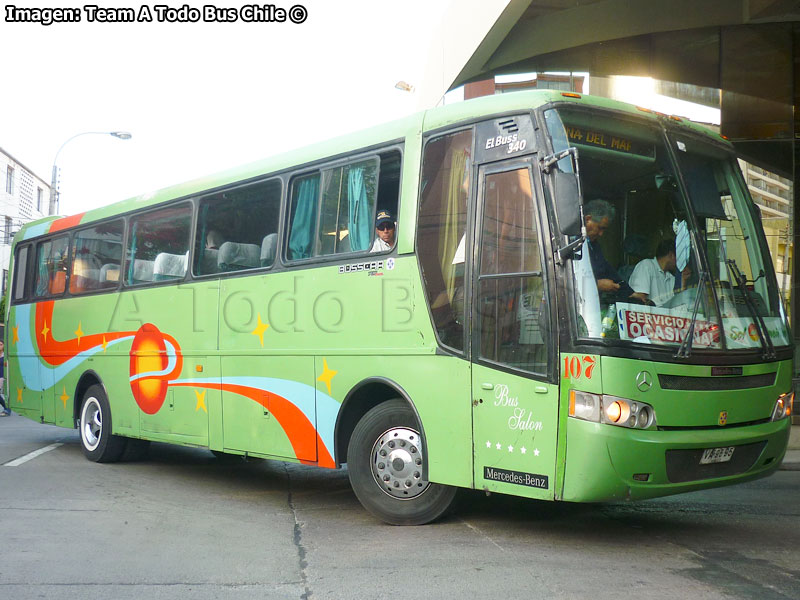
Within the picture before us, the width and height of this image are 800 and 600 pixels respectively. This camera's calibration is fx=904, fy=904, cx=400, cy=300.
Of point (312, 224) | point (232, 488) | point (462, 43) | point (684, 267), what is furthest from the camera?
point (462, 43)

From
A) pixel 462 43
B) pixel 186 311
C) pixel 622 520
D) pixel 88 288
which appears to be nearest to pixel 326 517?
pixel 622 520

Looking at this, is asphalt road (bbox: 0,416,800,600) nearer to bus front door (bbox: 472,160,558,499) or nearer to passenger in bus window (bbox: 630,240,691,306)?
bus front door (bbox: 472,160,558,499)

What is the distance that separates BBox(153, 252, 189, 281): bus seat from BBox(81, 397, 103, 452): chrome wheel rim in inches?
88.6

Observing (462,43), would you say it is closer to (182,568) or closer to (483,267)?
(483,267)

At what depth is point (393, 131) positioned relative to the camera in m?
7.53

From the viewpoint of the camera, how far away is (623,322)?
5.90 metres

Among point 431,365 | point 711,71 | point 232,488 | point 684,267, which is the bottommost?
point 232,488

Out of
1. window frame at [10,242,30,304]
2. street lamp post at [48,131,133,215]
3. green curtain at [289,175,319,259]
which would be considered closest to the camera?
green curtain at [289,175,319,259]

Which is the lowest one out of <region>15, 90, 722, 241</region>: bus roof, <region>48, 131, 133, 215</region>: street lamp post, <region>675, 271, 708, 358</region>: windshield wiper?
<region>675, 271, 708, 358</region>: windshield wiper

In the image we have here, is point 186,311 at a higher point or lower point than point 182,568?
higher

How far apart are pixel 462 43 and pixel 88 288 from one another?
1073 centimetres

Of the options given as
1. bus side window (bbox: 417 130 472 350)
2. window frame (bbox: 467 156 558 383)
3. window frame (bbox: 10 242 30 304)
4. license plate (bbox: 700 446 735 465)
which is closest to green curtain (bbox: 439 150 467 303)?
bus side window (bbox: 417 130 472 350)

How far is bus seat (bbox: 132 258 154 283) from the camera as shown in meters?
10.8

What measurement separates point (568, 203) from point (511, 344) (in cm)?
108
